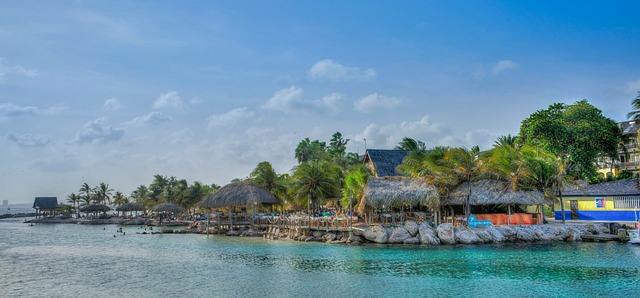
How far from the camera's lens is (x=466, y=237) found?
95.0 feet

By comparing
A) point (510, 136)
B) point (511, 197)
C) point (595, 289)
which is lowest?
point (595, 289)

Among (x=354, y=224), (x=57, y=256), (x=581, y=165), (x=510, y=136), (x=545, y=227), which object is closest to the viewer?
(x=57, y=256)

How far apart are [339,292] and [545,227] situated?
766 inches

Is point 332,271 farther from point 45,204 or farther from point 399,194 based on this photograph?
point 45,204

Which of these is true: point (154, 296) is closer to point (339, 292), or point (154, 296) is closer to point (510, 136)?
point (339, 292)

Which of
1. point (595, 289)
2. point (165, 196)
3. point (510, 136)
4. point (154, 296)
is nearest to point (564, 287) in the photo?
point (595, 289)

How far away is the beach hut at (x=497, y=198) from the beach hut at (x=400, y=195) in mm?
1842

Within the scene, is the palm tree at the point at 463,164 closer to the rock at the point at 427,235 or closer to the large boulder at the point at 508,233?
the large boulder at the point at 508,233

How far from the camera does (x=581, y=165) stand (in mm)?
41656

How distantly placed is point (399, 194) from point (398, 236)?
286 centimetres

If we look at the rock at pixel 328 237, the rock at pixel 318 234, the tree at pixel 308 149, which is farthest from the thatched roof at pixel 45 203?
the rock at pixel 328 237

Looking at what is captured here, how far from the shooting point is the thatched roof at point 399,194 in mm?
30794

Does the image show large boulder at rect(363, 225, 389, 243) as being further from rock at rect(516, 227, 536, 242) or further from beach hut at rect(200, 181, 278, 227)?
beach hut at rect(200, 181, 278, 227)

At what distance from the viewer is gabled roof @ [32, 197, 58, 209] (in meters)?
81.4
